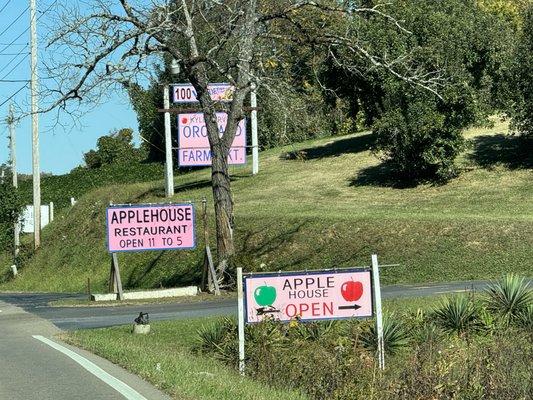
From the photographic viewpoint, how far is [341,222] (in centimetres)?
3058

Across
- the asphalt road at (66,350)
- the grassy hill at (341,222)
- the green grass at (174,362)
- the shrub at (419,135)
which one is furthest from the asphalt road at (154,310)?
Answer: the shrub at (419,135)

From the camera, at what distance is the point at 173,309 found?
69.4 feet

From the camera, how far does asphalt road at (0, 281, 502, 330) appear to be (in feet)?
63.1

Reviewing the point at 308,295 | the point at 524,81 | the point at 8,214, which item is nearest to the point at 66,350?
the point at 308,295

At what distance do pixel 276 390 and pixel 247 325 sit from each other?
216cm

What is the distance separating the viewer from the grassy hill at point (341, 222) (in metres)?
26.5

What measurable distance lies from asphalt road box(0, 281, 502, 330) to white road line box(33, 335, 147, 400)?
375 centimetres

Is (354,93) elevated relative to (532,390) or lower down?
elevated

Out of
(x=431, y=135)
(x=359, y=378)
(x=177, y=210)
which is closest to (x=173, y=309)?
(x=177, y=210)

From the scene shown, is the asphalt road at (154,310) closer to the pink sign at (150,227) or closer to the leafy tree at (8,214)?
the pink sign at (150,227)

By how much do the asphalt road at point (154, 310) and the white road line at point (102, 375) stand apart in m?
3.75

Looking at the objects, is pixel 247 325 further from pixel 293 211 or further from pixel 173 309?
pixel 293 211

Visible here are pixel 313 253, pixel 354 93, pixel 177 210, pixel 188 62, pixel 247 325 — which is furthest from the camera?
pixel 354 93

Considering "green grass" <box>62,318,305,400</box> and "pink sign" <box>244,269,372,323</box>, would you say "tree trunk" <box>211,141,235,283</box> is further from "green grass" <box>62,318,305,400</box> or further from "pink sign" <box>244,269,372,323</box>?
"pink sign" <box>244,269,372,323</box>
